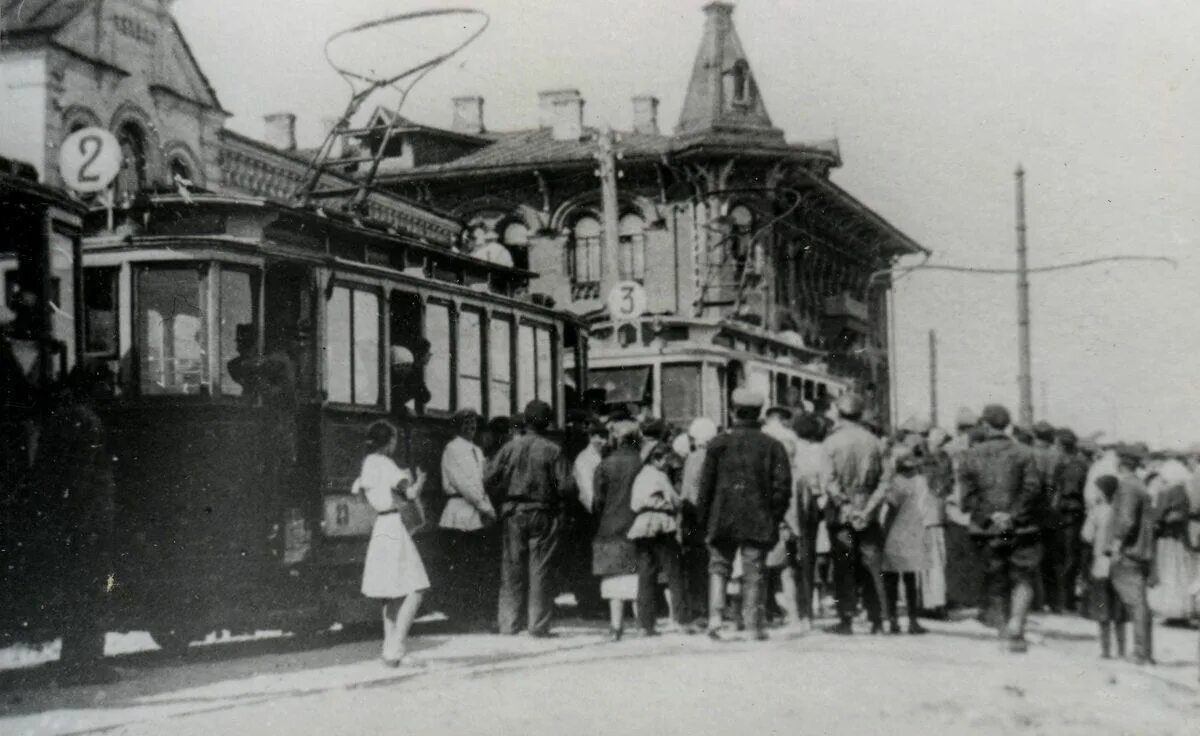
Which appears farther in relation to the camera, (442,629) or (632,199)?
(632,199)

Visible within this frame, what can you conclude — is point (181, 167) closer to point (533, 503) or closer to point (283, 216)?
point (283, 216)

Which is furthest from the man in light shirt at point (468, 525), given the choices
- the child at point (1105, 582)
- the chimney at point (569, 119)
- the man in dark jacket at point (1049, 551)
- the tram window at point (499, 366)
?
the chimney at point (569, 119)

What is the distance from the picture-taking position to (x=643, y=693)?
8125mm

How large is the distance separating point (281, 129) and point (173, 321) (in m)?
28.5

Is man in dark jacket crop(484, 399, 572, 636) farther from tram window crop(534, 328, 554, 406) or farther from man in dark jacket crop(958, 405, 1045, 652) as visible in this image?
man in dark jacket crop(958, 405, 1045, 652)

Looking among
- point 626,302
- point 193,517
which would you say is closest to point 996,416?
point 193,517

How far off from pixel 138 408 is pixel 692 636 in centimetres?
433

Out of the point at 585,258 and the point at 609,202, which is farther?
the point at 585,258

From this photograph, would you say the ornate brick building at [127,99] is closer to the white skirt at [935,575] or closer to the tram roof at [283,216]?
the tram roof at [283,216]

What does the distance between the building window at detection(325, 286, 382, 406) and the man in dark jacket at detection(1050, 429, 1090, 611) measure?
640cm

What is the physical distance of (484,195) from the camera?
37.6 meters

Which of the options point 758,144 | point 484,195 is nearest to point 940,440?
point 758,144

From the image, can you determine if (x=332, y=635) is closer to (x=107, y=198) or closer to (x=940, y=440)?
(x=107, y=198)

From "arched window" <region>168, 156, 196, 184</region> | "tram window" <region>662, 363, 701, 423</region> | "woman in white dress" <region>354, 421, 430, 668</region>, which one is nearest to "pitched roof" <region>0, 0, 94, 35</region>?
"arched window" <region>168, 156, 196, 184</region>
